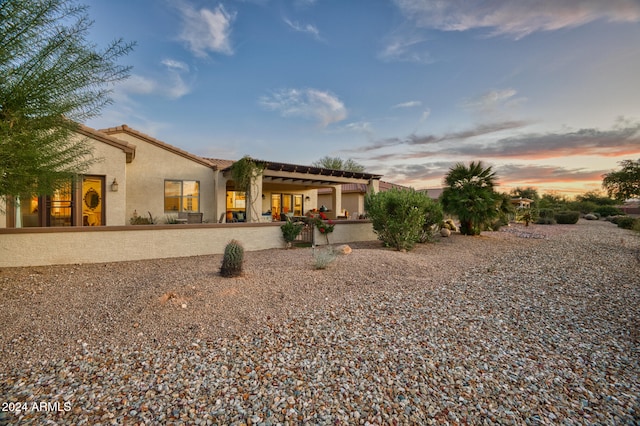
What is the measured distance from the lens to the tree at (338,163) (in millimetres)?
39728

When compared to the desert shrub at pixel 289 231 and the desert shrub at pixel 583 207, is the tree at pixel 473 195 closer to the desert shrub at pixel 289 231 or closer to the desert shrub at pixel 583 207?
the desert shrub at pixel 289 231

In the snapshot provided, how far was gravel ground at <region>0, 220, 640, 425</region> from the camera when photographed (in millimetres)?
2369

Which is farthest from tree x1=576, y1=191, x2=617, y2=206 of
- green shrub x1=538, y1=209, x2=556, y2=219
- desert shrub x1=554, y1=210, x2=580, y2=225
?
desert shrub x1=554, y1=210, x2=580, y2=225

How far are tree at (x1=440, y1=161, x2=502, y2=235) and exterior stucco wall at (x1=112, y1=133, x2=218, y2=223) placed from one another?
12.9 meters

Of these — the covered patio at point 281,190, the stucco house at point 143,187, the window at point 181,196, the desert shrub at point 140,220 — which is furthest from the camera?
the window at point 181,196

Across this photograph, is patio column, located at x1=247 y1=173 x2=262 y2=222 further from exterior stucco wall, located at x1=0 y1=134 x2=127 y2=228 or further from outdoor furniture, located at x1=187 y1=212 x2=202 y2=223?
exterior stucco wall, located at x1=0 y1=134 x2=127 y2=228

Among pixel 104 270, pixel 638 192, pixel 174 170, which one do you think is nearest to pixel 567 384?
pixel 104 270

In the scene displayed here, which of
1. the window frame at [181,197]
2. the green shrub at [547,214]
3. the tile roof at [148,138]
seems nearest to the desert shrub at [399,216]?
the window frame at [181,197]

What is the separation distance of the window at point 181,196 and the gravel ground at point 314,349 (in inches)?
302

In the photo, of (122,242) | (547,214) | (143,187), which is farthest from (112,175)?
(547,214)

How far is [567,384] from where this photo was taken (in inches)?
109

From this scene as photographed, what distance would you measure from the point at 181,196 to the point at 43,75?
1190 centimetres

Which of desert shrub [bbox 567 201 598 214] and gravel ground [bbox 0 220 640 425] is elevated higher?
desert shrub [bbox 567 201 598 214]

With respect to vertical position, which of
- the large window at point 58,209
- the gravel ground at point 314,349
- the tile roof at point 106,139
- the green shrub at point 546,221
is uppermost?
the tile roof at point 106,139
